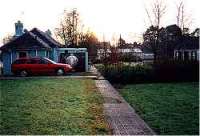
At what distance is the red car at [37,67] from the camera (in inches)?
1310

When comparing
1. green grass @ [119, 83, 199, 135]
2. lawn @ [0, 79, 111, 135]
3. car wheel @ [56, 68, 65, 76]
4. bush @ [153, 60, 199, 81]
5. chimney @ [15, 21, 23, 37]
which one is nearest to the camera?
lawn @ [0, 79, 111, 135]

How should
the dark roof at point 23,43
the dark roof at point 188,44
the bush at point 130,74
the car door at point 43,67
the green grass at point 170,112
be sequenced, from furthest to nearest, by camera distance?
the dark roof at point 188,44, the dark roof at point 23,43, the car door at point 43,67, the bush at point 130,74, the green grass at point 170,112

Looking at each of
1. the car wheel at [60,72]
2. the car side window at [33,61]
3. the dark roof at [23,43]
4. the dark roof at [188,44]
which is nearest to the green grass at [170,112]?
the car wheel at [60,72]

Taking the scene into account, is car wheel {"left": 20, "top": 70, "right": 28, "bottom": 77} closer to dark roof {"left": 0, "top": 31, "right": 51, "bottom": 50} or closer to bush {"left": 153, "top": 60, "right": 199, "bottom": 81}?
dark roof {"left": 0, "top": 31, "right": 51, "bottom": 50}

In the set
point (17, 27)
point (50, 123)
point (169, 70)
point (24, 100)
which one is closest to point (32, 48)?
point (17, 27)

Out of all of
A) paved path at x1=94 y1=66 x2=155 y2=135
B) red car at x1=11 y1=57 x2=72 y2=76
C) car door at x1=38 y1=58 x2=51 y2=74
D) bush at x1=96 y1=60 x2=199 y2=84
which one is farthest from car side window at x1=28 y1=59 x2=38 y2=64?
paved path at x1=94 y1=66 x2=155 y2=135

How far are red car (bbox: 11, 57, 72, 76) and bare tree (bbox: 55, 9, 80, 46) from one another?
35.6 metres

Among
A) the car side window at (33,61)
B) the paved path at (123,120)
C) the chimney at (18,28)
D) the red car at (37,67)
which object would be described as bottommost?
the paved path at (123,120)

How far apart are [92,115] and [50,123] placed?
1837mm

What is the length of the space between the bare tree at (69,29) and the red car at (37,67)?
35.6 meters

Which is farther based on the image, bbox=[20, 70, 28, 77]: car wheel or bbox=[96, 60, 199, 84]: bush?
bbox=[20, 70, 28, 77]: car wheel

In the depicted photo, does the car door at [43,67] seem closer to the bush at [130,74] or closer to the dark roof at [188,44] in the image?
the bush at [130,74]

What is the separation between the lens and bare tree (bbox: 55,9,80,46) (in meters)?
69.8

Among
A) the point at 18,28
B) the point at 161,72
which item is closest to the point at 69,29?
the point at 18,28
